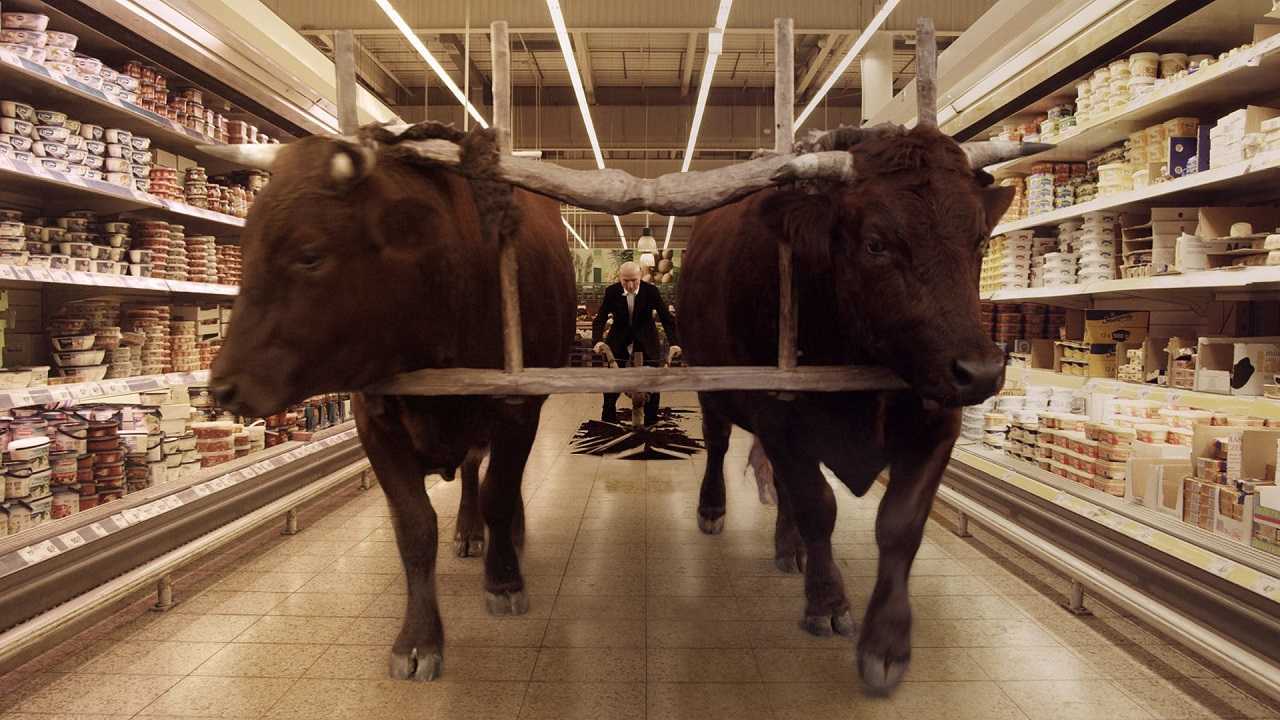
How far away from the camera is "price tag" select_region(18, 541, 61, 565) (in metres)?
2.39

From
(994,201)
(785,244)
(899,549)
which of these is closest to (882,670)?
(899,549)

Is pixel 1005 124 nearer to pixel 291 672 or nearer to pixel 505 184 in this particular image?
pixel 505 184

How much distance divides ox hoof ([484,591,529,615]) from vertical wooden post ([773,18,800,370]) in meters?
1.45

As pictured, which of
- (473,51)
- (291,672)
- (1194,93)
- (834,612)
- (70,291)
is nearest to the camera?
(291,672)

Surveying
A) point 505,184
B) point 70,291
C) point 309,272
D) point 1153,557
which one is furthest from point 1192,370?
point 70,291

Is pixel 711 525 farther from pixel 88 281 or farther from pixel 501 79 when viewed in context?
pixel 88 281

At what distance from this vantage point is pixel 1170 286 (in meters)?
2.84

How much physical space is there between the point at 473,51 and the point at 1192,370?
10.8 m

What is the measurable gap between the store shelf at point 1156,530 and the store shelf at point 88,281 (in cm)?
377

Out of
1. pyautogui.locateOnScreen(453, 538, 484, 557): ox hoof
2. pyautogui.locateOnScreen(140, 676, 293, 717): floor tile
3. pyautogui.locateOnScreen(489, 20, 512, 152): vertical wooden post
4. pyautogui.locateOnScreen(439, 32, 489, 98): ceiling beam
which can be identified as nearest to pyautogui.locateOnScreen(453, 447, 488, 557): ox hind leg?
pyautogui.locateOnScreen(453, 538, 484, 557): ox hoof

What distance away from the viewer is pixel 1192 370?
9.66 ft

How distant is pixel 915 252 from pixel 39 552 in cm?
277

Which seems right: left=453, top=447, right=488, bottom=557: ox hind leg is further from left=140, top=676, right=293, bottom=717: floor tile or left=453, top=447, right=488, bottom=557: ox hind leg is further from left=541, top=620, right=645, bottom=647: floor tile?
left=140, top=676, right=293, bottom=717: floor tile

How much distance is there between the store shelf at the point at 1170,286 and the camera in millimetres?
2410
